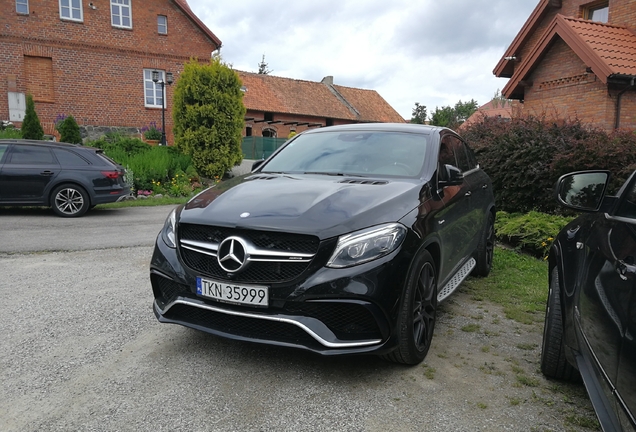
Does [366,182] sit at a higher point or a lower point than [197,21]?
lower

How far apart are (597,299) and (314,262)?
1.45 meters

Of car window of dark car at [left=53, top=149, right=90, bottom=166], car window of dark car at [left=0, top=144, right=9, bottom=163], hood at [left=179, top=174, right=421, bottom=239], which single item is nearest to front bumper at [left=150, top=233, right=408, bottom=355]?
hood at [left=179, top=174, right=421, bottom=239]

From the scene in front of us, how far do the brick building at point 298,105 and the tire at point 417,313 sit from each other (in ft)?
113

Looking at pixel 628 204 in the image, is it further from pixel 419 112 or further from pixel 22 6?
pixel 419 112

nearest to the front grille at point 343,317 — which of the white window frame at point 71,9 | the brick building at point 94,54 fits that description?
the brick building at point 94,54

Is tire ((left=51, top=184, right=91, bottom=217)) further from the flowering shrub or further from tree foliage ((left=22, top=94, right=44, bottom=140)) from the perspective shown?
the flowering shrub

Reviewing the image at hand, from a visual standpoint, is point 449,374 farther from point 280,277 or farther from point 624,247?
point 624,247

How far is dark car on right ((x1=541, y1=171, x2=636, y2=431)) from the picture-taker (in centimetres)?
179

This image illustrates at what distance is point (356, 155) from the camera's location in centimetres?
431

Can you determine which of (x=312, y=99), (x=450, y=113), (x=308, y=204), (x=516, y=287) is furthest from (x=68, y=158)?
(x=450, y=113)

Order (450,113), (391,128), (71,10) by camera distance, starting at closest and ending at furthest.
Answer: (391,128) < (71,10) < (450,113)

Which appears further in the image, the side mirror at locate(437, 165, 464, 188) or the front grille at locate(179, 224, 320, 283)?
the side mirror at locate(437, 165, 464, 188)

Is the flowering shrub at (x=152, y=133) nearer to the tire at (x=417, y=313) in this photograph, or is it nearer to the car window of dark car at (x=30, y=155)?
the car window of dark car at (x=30, y=155)

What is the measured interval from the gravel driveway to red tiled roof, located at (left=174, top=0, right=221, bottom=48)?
72.5 feet
